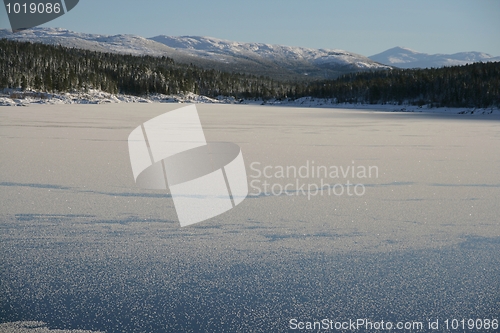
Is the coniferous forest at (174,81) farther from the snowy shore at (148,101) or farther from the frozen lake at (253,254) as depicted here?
the frozen lake at (253,254)

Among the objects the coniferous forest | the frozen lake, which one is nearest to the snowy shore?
the coniferous forest

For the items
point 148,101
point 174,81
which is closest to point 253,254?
point 148,101

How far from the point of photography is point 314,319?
2.59 meters

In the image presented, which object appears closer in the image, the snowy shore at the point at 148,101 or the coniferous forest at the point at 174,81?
the snowy shore at the point at 148,101

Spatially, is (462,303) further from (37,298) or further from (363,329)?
(37,298)

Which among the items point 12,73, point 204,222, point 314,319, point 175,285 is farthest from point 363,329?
point 12,73

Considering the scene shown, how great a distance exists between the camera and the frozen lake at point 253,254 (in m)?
2.66

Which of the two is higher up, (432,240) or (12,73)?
(12,73)

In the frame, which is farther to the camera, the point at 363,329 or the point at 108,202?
the point at 108,202

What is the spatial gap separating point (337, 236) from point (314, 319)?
1.50 meters

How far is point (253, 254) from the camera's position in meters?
3.56

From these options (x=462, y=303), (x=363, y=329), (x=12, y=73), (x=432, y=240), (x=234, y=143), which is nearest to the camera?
(x=363, y=329)

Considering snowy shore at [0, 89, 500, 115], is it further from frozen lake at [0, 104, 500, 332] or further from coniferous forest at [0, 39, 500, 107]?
frozen lake at [0, 104, 500, 332]

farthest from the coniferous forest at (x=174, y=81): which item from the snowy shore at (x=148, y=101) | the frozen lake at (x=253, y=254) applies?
the frozen lake at (x=253, y=254)
